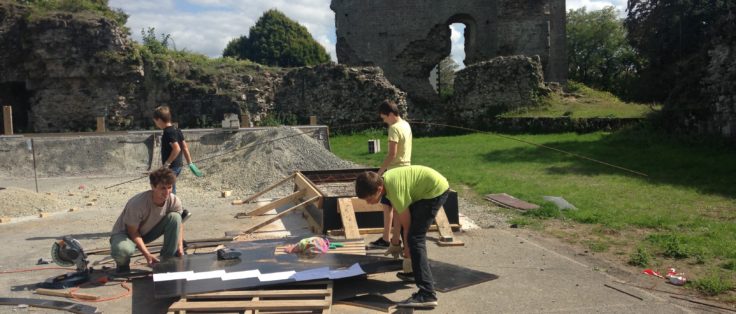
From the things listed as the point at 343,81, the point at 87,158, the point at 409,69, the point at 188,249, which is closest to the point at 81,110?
the point at 87,158

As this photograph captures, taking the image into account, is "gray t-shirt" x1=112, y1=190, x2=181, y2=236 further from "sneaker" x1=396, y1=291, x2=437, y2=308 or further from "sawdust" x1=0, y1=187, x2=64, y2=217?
"sawdust" x1=0, y1=187, x2=64, y2=217

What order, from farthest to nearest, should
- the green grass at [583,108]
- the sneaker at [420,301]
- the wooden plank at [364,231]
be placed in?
the green grass at [583,108]
the wooden plank at [364,231]
the sneaker at [420,301]

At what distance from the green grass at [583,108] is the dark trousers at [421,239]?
1619 cm

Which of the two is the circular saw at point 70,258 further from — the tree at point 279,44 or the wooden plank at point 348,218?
the tree at point 279,44

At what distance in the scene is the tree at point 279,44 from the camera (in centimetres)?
5456

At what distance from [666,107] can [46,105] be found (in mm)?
21391

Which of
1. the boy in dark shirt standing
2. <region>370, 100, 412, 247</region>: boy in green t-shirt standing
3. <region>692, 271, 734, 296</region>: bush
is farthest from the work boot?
<region>692, 271, 734, 296</region>: bush

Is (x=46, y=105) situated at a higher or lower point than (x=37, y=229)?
higher

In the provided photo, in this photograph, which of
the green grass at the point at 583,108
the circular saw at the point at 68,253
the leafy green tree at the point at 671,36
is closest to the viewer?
the circular saw at the point at 68,253

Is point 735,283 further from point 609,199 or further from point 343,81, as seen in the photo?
point 343,81

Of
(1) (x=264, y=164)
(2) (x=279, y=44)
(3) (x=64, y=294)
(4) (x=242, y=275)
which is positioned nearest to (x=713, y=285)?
(4) (x=242, y=275)

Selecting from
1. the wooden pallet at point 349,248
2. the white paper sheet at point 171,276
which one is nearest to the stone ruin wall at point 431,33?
the wooden pallet at point 349,248

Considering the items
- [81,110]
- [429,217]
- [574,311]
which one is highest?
[81,110]

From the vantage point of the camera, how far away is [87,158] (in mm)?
14797
